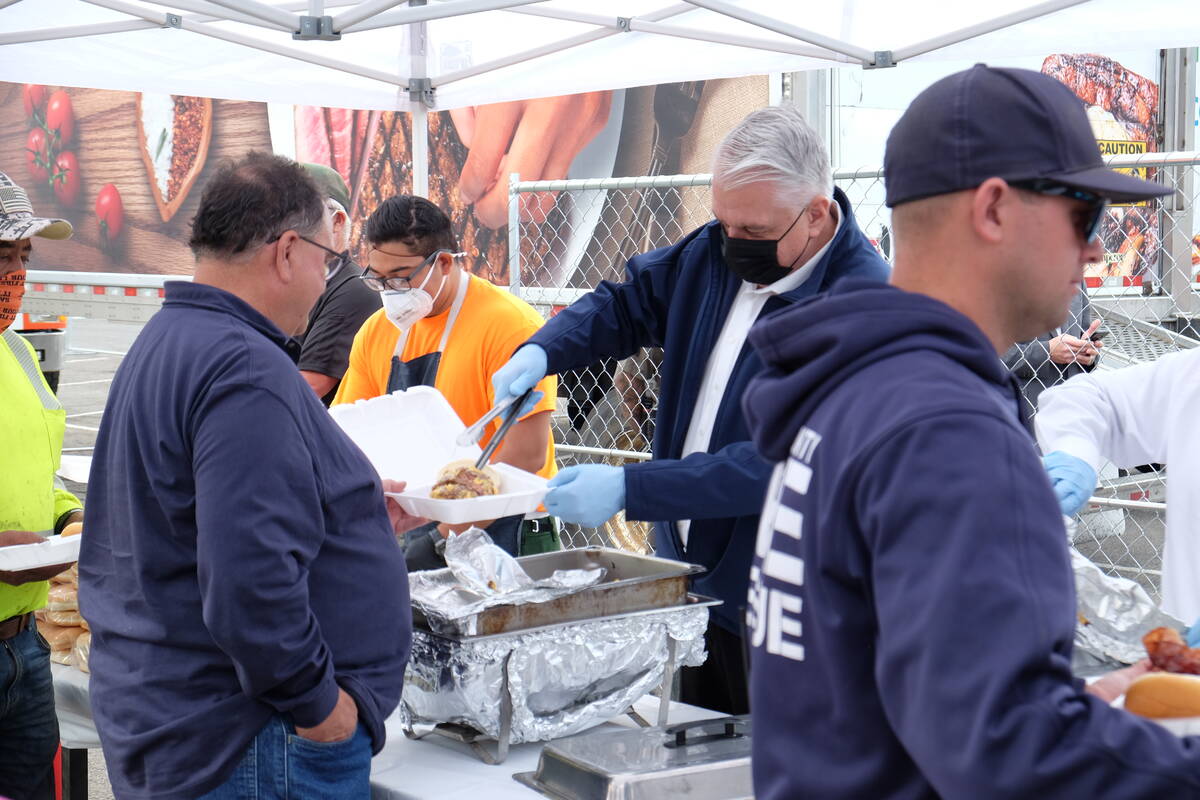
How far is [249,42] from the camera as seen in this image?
4.55 m

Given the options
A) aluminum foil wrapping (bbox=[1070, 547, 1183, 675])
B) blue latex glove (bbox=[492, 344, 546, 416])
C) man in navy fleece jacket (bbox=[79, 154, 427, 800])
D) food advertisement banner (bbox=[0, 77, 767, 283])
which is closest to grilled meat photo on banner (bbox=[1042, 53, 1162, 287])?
food advertisement banner (bbox=[0, 77, 767, 283])

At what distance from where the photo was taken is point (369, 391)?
3.49 m

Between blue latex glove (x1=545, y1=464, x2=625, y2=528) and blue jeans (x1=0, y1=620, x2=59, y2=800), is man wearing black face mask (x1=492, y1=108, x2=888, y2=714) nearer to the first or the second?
blue latex glove (x1=545, y1=464, x2=625, y2=528)

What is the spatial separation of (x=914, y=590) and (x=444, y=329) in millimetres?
2625

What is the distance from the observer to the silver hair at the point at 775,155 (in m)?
2.39

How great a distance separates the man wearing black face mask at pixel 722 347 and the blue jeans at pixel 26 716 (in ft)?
4.09

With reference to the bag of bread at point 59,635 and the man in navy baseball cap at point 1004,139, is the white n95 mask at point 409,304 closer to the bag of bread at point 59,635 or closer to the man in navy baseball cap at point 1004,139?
the bag of bread at point 59,635

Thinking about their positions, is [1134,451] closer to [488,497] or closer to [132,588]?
[488,497]

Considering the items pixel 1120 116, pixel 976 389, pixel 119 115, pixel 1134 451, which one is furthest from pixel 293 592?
pixel 119 115

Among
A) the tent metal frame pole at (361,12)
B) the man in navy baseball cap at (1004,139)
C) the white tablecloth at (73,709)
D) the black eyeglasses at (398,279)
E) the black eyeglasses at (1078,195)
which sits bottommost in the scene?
the white tablecloth at (73,709)

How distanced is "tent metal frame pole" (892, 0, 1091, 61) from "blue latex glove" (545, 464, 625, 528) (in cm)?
215

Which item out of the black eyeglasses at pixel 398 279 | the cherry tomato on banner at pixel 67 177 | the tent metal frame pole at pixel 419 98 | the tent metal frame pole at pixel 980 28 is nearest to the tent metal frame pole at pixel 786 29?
the tent metal frame pole at pixel 980 28

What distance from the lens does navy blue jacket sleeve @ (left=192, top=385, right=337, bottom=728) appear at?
1813 millimetres

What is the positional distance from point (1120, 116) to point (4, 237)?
5.43m
